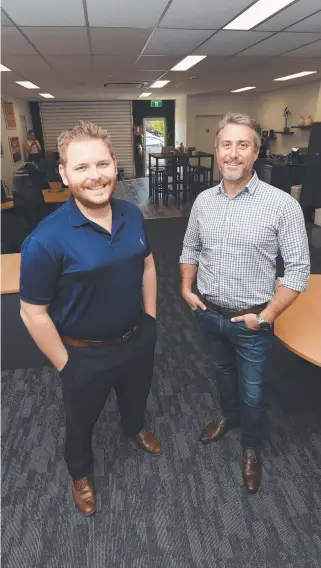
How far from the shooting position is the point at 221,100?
11.3 metres

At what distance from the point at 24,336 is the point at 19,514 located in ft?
3.88

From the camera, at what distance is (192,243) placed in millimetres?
1828

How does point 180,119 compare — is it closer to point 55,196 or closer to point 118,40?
point 55,196

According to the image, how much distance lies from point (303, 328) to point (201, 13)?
110 inches

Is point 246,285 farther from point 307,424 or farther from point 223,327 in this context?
point 307,424

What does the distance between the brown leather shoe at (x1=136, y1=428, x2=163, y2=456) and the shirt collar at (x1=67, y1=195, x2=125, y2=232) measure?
1.28 m

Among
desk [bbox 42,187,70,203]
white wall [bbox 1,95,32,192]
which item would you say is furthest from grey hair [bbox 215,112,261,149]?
white wall [bbox 1,95,32,192]

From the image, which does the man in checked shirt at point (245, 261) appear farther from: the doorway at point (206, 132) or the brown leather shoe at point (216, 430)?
the doorway at point (206, 132)

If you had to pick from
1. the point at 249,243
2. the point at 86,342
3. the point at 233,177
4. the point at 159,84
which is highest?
the point at 159,84

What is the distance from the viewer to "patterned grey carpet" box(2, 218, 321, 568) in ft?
5.11

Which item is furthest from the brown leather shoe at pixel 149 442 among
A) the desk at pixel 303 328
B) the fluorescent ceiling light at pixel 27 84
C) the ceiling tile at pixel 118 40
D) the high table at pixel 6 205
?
the fluorescent ceiling light at pixel 27 84

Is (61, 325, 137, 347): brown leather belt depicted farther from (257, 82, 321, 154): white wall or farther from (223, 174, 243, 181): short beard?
(257, 82, 321, 154): white wall

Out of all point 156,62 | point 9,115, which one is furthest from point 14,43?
point 9,115

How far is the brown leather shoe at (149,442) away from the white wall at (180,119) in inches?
433
